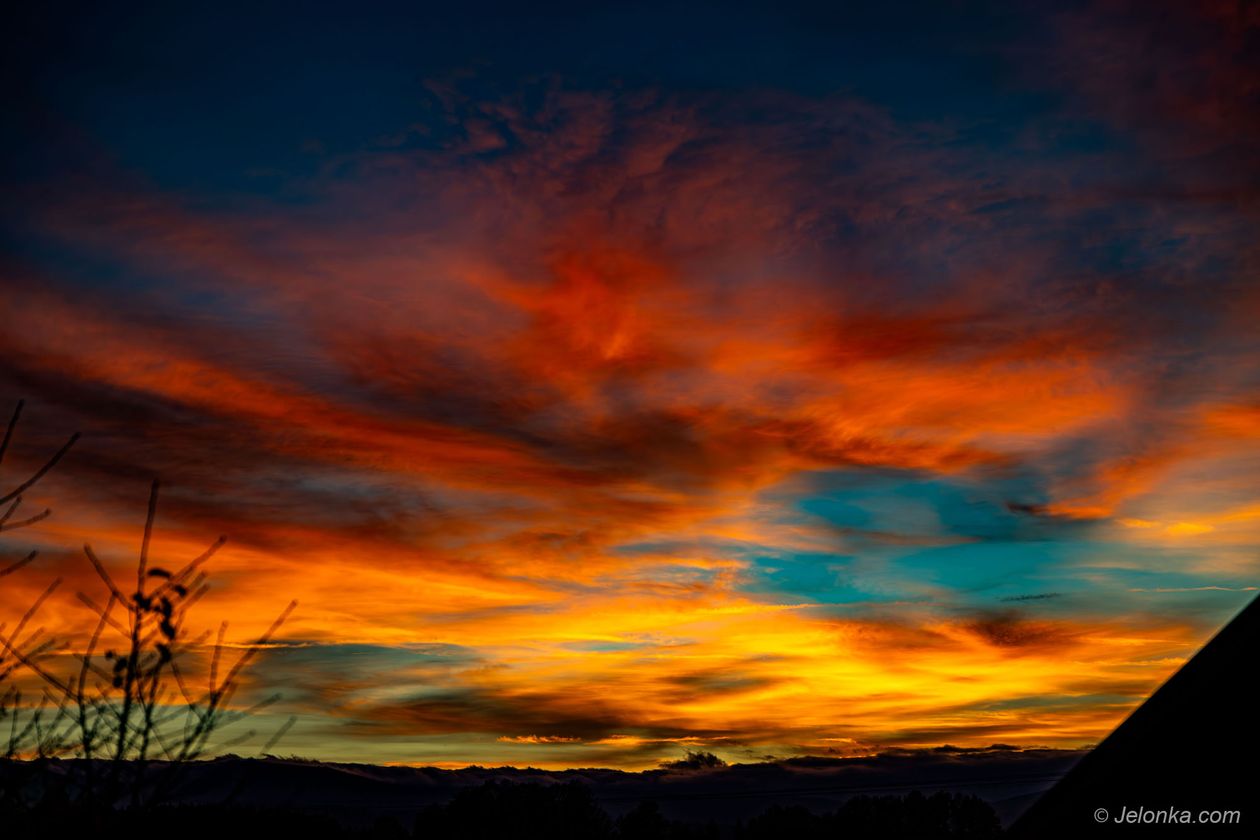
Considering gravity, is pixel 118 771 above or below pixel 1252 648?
below

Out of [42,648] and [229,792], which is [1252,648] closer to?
[229,792]

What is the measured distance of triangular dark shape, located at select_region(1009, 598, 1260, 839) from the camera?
942 cm

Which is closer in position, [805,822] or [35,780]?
[35,780]

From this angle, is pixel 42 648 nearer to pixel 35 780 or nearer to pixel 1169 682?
pixel 35 780

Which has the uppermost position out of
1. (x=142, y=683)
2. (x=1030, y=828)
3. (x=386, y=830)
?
(x=142, y=683)

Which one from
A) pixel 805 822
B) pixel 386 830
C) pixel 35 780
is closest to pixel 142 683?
pixel 35 780

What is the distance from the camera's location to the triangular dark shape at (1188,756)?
9.42m

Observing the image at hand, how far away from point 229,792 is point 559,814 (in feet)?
238

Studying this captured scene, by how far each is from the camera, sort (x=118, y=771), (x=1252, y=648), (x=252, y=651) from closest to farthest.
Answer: (x=118, y=771)
(x=252, y=651)
(x=1252, y=648)

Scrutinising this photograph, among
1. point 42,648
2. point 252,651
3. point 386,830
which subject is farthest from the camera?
point 386,830

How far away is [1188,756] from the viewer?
31.8ft

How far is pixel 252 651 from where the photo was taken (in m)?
8.02

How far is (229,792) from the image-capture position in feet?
25.3

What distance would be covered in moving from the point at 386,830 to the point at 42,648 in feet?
224
